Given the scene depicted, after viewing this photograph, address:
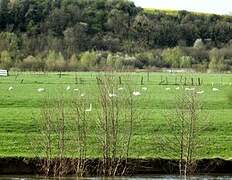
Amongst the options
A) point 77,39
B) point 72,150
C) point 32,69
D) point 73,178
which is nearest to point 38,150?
point 72,150

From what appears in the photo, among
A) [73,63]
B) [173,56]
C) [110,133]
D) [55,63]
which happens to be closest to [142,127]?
[110,133]

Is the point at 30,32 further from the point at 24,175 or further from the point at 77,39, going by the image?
the point at 24,175

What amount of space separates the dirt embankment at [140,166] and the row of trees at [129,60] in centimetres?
9920

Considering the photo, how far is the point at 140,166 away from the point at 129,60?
437ft

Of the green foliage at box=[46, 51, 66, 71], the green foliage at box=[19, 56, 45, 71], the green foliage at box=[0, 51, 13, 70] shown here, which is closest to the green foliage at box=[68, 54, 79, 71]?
the green foliage at box=[46, 51, 66, 71]

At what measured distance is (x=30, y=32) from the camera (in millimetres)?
197375

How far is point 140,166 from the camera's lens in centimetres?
3528

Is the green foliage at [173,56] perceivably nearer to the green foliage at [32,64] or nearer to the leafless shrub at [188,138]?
the green foliage at [32,64]

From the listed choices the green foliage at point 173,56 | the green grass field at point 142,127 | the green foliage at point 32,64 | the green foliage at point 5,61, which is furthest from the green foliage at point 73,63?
the green grass field at point 142,127

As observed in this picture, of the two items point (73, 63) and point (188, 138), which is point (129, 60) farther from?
point (188, 138)

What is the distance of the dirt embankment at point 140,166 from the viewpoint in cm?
3459

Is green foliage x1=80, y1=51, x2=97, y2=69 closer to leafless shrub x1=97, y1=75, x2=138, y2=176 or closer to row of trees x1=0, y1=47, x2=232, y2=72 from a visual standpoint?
row of trees x1=0, y1=47, x2=232, y2=72

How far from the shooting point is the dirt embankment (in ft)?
113

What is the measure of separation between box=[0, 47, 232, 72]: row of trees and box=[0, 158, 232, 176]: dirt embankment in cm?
9920
